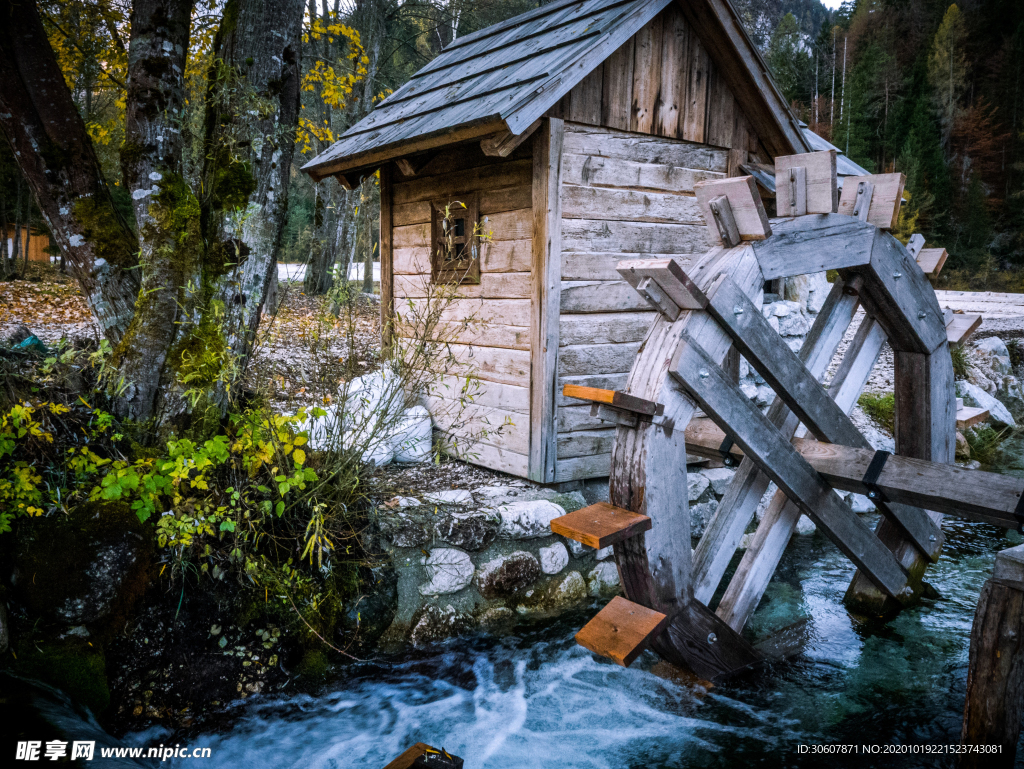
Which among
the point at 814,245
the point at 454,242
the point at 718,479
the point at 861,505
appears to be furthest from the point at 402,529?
the point at 861,505

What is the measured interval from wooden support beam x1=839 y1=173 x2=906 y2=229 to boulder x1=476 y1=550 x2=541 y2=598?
119 inches

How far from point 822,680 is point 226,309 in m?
4.27

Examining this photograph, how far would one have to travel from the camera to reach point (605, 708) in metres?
3.71

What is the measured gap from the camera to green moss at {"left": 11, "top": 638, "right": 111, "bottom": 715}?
320 centimetres

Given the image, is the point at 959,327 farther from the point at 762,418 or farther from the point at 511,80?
the point at 511,80

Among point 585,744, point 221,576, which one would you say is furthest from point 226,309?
point 585,744

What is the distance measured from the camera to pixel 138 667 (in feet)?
11.1

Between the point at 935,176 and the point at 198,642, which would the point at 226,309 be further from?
the point at 935,176

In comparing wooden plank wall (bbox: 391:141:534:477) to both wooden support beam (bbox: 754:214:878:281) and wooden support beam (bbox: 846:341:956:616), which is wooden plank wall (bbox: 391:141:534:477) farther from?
wooden support beam (bbox: 846:341:956:616)

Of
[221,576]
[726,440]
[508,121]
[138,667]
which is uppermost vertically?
[508,121]

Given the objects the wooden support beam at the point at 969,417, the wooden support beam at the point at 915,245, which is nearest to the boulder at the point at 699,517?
the wooden support beam at the point at 969,417

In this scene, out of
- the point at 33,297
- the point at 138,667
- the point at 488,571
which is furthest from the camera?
the point at 33,297

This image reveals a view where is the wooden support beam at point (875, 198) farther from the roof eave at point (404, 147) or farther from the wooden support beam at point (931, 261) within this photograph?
the roof eave at point (404, 147)

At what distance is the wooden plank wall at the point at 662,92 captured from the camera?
4883 millimetres
